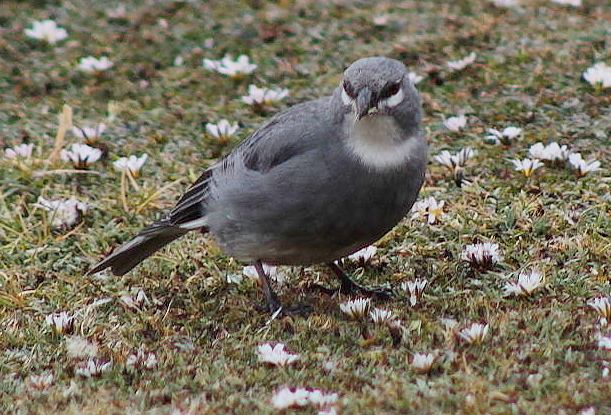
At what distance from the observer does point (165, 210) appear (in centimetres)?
592

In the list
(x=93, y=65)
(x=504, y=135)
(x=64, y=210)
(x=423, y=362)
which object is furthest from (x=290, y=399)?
(x=93, y=65)

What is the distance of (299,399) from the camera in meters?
3.77

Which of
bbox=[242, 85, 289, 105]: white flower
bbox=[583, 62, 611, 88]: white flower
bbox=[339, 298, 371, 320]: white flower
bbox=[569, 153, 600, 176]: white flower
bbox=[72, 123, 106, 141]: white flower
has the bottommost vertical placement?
bbox=[72, 123, 106, 141]: white flower

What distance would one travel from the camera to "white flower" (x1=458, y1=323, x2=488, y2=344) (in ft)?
13.6

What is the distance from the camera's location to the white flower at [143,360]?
429 cm

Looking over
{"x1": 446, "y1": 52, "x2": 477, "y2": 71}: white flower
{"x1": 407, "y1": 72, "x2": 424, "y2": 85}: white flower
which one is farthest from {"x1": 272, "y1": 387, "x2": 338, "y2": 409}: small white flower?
{"x1": 446, "y1": 52, "x2": 477, "y2": 71}: white flower

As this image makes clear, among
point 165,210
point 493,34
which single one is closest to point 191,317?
point 165,210

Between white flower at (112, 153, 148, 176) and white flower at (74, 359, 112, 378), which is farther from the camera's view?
white flower at (112, 153, 148, 176)

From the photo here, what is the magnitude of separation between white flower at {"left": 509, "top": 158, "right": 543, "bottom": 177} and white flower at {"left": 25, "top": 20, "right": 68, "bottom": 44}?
13.0 feet

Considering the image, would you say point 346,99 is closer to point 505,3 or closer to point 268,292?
point 268,292

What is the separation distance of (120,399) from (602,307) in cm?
207

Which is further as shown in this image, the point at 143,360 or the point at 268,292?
the point at 268,292

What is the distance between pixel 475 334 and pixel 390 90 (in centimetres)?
114

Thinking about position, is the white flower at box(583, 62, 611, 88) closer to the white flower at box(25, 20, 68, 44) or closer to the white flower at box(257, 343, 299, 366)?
the white flower at box(257, 343, 299, 366)
